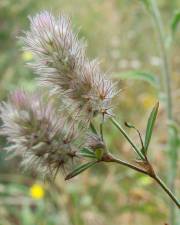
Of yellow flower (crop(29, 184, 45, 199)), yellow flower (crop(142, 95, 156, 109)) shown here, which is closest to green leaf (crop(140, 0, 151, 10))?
yellow flower (crop(29, 184, 45, 199))

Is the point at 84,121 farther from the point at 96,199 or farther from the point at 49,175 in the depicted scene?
the point at 96,199

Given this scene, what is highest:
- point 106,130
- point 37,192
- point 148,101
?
point 148,101

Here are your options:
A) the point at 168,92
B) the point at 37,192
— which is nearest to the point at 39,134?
the point at 168,92

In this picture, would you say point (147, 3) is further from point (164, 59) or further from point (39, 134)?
point (39, 134)

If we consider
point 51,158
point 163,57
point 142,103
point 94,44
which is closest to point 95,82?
point 51,158

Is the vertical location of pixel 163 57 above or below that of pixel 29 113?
above

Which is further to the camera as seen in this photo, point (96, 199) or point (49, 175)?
point (96, 199)

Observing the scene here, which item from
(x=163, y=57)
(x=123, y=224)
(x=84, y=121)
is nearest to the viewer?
(x=84, y=121)
